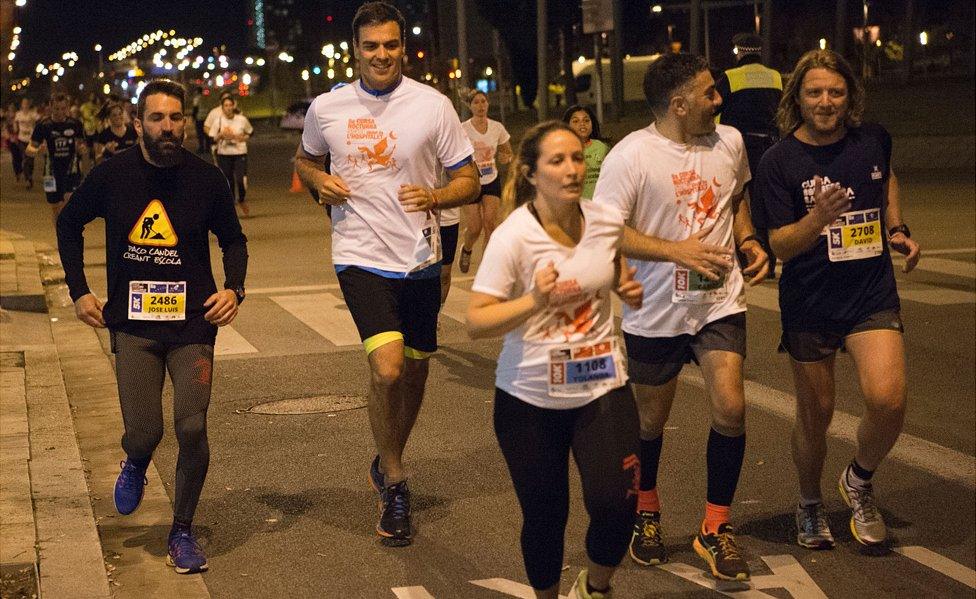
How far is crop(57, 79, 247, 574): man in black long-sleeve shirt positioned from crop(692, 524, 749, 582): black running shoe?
6.66ft

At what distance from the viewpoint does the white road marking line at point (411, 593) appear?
18.5ft

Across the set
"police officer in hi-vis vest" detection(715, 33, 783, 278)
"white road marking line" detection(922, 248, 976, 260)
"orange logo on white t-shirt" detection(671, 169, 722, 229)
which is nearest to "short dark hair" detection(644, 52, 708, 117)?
"orange logo on white t-shirt" detection(671, 169, 722, 229)

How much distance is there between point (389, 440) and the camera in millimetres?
6504

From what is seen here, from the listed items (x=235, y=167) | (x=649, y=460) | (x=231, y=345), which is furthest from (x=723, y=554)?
(x=235, y=167)

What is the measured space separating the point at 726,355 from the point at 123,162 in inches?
101

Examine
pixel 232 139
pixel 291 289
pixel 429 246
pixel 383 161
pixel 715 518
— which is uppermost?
pixel 383 161

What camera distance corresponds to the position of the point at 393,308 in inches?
252

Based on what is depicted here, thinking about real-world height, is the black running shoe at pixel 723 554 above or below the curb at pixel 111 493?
above

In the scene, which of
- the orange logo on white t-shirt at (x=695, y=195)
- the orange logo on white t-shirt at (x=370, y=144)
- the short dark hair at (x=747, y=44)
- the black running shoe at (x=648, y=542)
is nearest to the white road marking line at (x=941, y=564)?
the black running shoe at (x=648, y=542)

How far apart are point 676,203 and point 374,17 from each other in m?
1.61

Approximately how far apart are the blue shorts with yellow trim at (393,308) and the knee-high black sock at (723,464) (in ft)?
4.67

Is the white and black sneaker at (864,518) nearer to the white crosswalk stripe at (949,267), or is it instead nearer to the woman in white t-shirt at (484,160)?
the woman in white t-shirt at (484,160)

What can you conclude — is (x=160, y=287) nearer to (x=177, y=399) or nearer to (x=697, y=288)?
(x=177, y=399)

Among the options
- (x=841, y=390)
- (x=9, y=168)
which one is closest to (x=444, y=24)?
(x=9, y=168)
